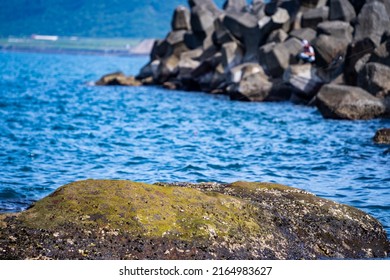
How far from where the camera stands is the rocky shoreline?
1388 inches

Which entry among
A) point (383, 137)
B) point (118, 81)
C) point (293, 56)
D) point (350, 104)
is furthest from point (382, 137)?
point (118, 81)

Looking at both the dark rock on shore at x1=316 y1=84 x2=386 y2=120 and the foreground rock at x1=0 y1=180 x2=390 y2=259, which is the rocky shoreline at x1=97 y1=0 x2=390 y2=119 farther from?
Result: the foreground rock at x1=0 y1=180 x2=390 y2=259

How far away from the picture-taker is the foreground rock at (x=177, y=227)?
10734mm

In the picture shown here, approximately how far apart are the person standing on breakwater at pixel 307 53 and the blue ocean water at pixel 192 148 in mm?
3563

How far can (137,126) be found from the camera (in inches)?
1420

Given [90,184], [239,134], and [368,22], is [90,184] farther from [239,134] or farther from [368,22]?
[368,22]

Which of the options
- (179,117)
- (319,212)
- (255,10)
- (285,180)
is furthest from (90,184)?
(255,10)

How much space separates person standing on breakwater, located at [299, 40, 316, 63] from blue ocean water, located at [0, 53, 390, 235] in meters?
3.56

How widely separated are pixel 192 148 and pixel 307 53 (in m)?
18.8

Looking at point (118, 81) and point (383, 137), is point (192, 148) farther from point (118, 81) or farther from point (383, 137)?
point (118, 81)

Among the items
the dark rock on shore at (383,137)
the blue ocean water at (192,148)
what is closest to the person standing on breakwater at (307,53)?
the blue ocean water at (192,148)

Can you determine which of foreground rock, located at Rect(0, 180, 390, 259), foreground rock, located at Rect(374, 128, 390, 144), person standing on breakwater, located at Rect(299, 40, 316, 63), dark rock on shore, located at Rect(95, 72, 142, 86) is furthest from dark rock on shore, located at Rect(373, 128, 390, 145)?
dark rock on shore, located at Rect(95, 72, 142, 86)

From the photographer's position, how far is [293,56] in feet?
149

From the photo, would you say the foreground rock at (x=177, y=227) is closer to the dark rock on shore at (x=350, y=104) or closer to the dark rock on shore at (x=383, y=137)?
the dark rock on shore at (x=383, y=137)
